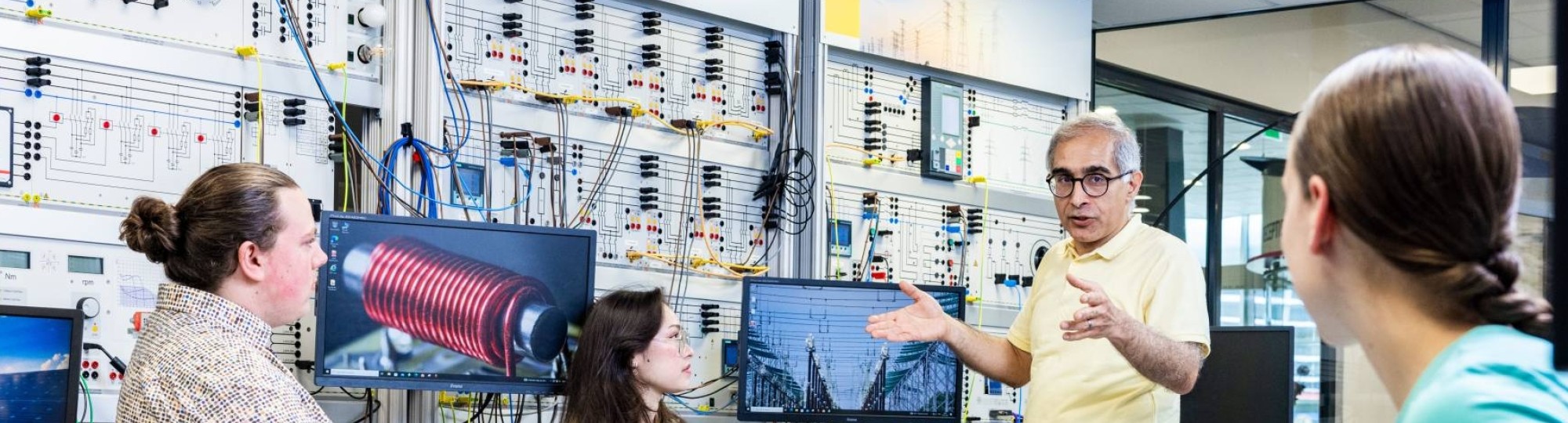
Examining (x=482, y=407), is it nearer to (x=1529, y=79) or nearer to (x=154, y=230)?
(x=154, y=230)

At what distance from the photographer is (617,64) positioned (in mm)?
3836

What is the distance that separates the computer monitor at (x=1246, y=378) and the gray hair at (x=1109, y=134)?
1.06m

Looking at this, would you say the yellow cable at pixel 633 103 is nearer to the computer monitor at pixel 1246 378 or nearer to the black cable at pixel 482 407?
the black cable at pixel 482 407

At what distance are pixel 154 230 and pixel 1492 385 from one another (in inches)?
70.2

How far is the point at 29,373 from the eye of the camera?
2598 mm

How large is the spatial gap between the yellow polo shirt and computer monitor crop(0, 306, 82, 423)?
6.08 ft

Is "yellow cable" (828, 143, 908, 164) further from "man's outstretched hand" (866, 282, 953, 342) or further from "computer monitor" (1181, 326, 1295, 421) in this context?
"man's outstretched hand" (866, 282, 953, 342)

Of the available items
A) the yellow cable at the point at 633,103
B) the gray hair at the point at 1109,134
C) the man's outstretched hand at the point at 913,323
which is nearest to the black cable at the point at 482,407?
the yellow cable at the point at 633,103

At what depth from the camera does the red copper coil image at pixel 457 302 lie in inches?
118

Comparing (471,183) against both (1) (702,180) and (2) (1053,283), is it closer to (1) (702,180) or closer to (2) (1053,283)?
(1) (702,180)

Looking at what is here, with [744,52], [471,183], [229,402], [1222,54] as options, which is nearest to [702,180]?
[744,52]

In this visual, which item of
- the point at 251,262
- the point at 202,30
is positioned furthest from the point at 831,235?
the point at 251,262

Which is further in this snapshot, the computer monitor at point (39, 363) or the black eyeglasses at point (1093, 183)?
Result: the black eyeglasses at point (1093, 183)

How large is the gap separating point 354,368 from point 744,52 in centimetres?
163
